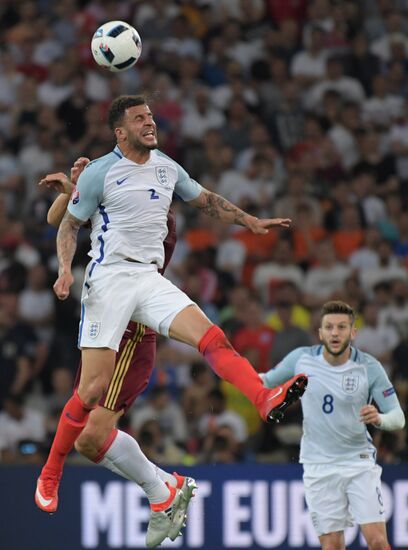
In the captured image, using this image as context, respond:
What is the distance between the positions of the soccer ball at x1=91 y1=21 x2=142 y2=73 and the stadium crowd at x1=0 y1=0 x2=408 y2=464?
4.22 m

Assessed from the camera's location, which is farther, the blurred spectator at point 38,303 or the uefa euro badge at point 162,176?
the blurred spectator at point 38,303

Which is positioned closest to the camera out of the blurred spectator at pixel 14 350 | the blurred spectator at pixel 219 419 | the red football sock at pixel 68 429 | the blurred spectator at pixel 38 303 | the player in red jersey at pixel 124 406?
the red football sock at pixel 68 429

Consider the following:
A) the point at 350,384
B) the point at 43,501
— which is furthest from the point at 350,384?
the point at 43,501

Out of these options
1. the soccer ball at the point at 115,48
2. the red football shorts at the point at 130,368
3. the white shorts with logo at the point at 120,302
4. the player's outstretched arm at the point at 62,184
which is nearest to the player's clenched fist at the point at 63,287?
the white shorts with logo at the point at 120,302

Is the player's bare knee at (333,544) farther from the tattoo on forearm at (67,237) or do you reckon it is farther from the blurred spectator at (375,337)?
the blurred spectator at (375,337)

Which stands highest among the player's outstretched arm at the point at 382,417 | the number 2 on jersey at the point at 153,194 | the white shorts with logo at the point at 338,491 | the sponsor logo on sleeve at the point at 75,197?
the number 2 on jersey at the point at 153,194

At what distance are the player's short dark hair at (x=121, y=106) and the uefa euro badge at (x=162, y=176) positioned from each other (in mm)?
393

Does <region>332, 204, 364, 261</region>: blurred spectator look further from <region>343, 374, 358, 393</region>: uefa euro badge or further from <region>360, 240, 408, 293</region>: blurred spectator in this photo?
<region>343, 374, 358, 393</region>: uefa euro badge

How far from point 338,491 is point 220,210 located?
2140 millimetres

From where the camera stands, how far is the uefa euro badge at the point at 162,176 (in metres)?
9.25

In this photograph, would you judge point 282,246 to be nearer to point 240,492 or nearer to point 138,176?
point 240,492

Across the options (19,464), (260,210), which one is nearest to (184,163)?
(260,210)

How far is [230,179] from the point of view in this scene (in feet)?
50.4

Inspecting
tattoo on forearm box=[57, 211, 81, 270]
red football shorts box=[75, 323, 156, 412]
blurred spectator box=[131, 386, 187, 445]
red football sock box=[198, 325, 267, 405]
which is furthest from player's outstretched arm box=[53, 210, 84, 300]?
blurred spectator box=[131, 386, 187, 445]
